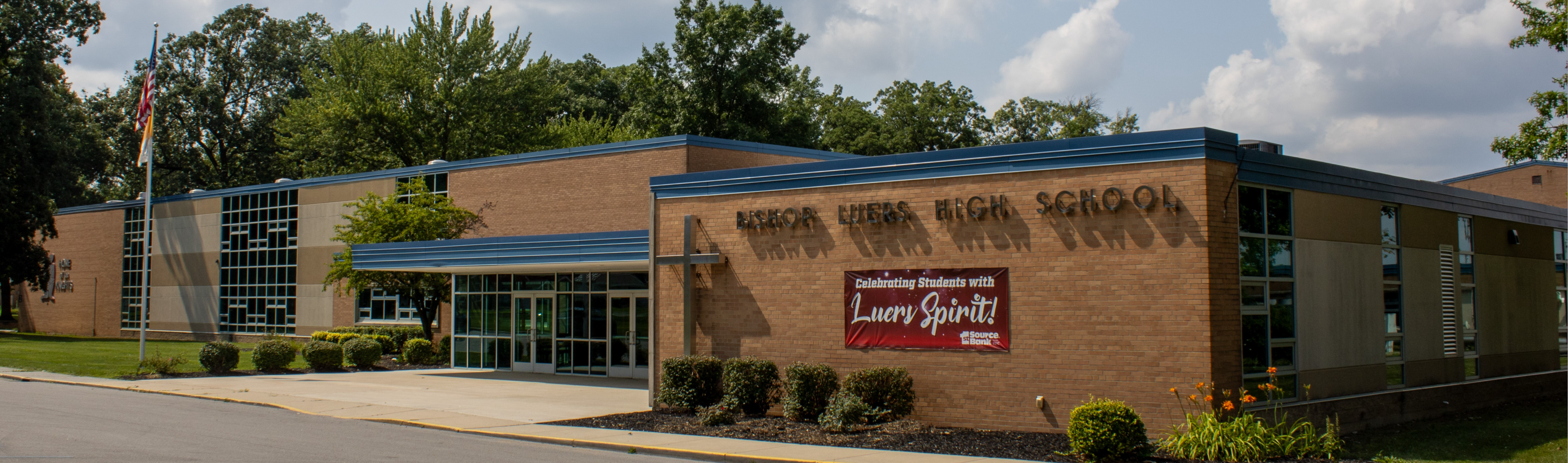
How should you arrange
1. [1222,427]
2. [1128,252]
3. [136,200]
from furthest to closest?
1. [136,200]
2. [1128,252]
3. [1222,427]

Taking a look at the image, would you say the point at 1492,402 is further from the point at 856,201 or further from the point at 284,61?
the point at 284,61

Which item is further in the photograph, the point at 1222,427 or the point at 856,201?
the point at 856,201

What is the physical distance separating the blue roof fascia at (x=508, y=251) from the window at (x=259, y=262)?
14.3 metres

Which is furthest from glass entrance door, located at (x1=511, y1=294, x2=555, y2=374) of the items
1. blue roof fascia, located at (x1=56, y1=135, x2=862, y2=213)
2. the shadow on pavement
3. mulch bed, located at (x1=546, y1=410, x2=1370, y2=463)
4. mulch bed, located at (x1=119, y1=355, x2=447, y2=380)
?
mulch bed, located at (x1=546, y1=410, x2=1370, y2=463)

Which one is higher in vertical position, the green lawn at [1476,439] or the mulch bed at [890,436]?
the mulch bed at [890,436]

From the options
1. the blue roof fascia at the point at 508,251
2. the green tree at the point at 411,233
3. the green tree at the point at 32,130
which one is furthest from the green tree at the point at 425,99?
the blue roof fascia at the point at 508,251

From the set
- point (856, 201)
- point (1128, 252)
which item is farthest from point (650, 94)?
point (1128, 252)

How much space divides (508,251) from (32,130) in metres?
38.2

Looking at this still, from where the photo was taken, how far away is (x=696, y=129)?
161 ft

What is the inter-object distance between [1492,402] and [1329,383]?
7628mm

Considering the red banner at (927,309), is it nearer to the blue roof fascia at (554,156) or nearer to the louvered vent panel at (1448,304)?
the blue roof fascia at (554,156)

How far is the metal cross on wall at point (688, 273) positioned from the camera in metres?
18.2

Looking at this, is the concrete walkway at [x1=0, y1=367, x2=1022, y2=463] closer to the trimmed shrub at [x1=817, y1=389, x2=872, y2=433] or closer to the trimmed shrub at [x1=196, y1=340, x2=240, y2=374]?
the trimmed shrub at [x1=817, y1=389, x2=872, y2=433]

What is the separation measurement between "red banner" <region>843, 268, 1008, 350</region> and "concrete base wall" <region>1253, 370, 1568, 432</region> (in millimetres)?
3773
